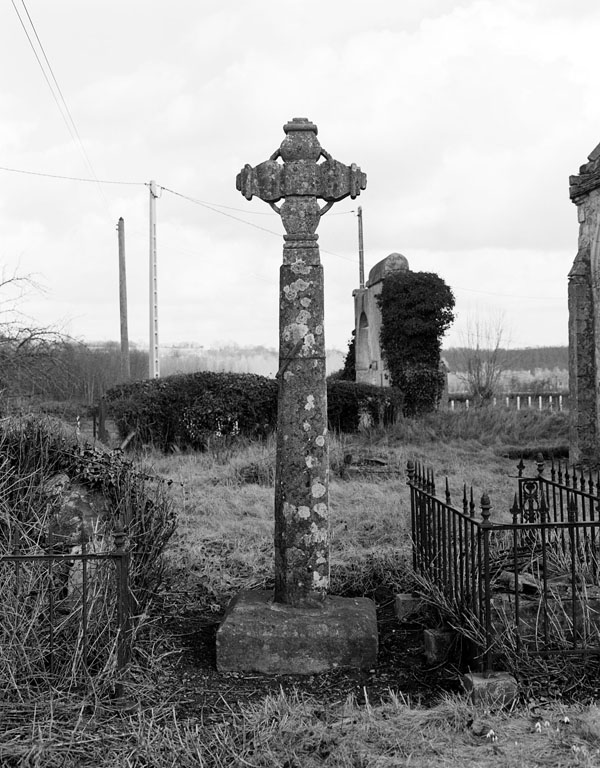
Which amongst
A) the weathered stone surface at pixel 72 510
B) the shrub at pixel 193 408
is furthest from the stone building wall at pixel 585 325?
the weathered stone surface at pixel 72 510

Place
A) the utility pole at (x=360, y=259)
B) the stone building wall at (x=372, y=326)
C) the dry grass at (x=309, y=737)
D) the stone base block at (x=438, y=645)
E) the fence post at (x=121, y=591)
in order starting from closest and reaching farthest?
1. the dry grass at (x=309, y=737)
2. the fence post at (x=121, y=591)
3. the stone base block at (x=438, y=645)
4. the stone building wall at (x=372, y=326)
5. the utility pole at (x=360, y=259)

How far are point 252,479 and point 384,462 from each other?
7.72 ft

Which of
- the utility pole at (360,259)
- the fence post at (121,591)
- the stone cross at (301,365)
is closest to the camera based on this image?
the fence post at (121,591)

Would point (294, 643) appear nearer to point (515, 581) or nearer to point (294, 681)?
point (294, 681)

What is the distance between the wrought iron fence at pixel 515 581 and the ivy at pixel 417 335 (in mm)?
14253

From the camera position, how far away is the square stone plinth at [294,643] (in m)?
4.64

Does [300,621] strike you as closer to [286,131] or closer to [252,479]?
[286,131]

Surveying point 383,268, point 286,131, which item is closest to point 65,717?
point 286,131

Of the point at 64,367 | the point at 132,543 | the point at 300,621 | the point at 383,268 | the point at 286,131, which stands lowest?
the point at 300,621

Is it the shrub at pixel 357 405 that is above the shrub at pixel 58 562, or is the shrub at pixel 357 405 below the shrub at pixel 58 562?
above

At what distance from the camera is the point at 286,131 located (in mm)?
5156

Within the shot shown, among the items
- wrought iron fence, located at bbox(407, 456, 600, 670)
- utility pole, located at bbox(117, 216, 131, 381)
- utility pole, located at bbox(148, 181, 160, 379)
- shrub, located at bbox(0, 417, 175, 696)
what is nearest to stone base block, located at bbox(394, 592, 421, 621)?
wrought iron fence, located at bbox(407, 456, 600, 670)

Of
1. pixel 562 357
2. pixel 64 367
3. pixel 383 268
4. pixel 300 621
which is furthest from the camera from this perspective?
pixel 562 357

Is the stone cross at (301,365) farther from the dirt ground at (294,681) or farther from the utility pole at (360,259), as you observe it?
the utility pole at (360,259)
